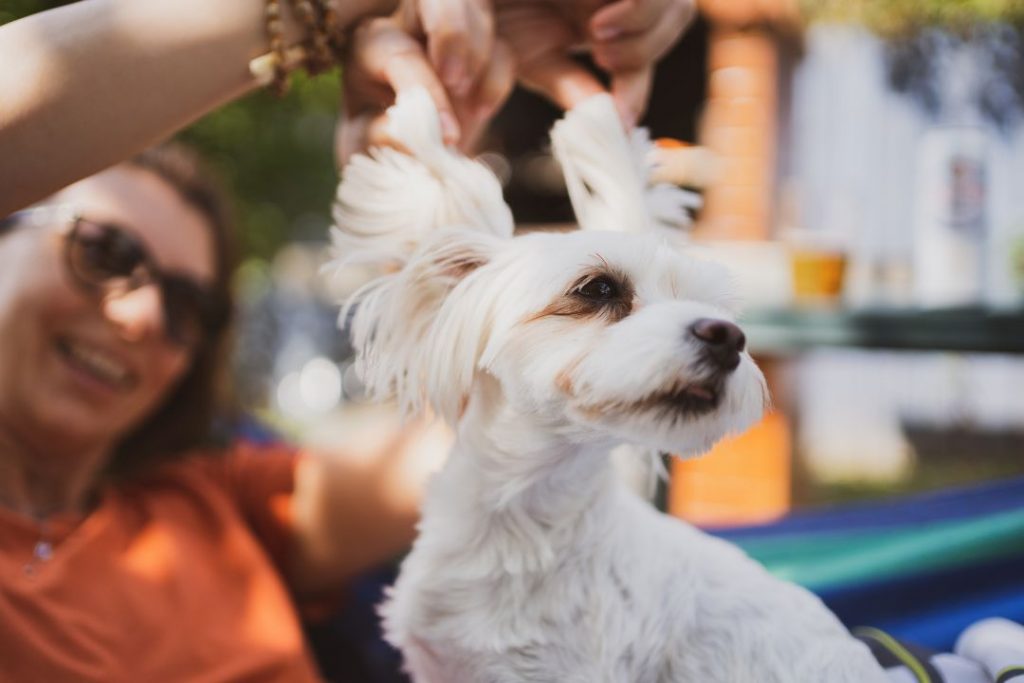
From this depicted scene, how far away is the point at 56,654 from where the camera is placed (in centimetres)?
122

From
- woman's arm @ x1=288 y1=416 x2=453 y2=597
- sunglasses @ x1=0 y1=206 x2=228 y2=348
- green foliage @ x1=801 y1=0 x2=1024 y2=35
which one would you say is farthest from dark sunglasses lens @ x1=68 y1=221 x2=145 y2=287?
green foliage @ x1=801 y1=0 x2=1024 y2=35

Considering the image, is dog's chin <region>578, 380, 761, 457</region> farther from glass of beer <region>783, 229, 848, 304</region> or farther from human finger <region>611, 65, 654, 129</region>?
glass of beer <region>783, 229, 848, 304</region>

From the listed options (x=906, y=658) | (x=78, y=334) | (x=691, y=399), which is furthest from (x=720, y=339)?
(x=78, y=334)

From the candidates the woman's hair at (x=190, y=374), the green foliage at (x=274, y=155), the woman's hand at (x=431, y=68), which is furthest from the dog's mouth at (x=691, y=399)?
the green foliage at (x=274, y=155)

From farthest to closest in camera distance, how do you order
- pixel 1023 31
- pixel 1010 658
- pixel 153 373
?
pixel 1023 31 < pixel 153 373 < pixel 1010 658

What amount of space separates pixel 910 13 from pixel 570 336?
3089mm

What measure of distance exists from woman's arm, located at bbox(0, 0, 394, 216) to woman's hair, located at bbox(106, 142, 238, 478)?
0.93 meters

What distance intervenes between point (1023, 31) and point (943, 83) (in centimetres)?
85

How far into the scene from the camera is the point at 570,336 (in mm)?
739

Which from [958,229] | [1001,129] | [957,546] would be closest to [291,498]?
[957,546]

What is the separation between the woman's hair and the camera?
179 centimetres

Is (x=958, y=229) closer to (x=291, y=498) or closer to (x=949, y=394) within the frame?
(x=949, y=394)

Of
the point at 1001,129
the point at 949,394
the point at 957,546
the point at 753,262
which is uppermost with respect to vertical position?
the point at 957,546

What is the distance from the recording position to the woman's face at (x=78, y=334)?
→ 141 centimetres
